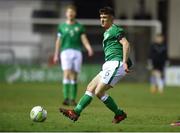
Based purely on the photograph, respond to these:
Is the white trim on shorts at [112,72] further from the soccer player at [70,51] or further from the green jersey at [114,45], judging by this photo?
the soccer player at [70,51]

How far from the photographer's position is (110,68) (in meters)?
13.5

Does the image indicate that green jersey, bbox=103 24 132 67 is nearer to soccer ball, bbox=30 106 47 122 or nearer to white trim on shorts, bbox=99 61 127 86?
white trim on shorts, bbox=99 61 127 86

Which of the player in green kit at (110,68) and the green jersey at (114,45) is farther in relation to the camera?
the green jersey at (114,45)

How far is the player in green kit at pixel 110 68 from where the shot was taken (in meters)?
13.4

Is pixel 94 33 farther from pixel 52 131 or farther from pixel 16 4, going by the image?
pixel 52 131

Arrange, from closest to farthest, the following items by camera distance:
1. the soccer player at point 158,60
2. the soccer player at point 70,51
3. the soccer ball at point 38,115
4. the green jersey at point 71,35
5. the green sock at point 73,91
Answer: the soccer ball at point 38,115 < the green sock at point 73,91 < the soccer player at point 70,51 < the green jersey at point 71,35 < the soccer player at point 158,60

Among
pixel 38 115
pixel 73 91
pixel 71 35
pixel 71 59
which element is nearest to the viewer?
pixel 38 115

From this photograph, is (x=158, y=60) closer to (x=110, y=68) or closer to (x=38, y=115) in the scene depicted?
(x=110, y=68)

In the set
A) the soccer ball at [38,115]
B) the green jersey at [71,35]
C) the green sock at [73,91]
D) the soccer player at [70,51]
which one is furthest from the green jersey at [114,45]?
the green jersey at [71,35]

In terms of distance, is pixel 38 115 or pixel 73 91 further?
pixel 73 91

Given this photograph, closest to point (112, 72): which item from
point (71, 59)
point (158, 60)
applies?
point (71, 59)

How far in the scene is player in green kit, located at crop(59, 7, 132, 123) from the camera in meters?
13.4

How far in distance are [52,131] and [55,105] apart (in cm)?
661

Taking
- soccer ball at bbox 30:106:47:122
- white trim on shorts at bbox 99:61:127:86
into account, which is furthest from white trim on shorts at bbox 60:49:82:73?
soccer ball at bbox 30:106:47:122
